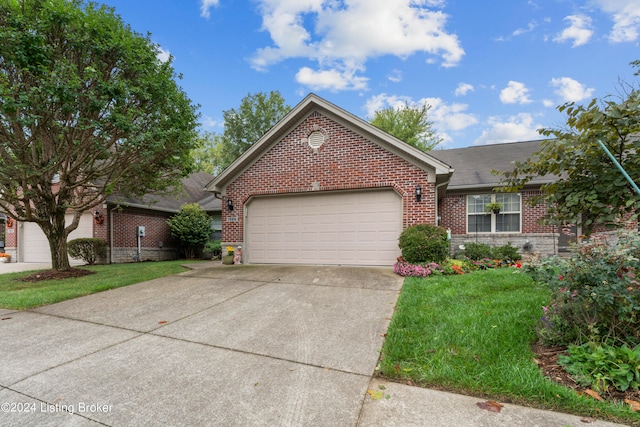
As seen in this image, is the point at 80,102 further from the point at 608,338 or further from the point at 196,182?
the point at 196,182

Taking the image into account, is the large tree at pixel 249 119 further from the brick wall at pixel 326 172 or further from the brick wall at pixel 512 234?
the brick wall at pixel 512 234

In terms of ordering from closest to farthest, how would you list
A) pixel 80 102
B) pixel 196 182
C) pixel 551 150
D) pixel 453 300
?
pixel 551 150 → pixel 453 300 → pixel 80 102 → pixel 196 182

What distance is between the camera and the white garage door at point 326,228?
28.1ft

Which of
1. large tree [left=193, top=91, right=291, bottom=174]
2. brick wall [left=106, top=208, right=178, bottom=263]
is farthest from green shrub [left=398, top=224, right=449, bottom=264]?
large tree [left=193, top=91, right=291, bottom=174]

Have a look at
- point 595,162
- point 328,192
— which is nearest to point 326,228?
point 328,192

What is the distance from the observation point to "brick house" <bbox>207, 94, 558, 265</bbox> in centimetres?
833

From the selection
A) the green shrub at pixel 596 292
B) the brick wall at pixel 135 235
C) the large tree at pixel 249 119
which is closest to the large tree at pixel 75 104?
the brick wall at pixel 135 235

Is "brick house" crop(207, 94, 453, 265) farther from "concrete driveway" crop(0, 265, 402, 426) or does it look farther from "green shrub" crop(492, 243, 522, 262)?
"green shrub" crop(492, 243, 522, 262)

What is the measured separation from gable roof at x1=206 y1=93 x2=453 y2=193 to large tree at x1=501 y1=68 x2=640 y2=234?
4.16m

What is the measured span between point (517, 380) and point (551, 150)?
265 centimetres

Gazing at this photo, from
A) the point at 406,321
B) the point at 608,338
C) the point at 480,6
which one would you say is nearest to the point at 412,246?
the point at 406,321

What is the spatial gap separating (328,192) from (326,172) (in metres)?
0.59

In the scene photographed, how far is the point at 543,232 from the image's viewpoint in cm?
1098

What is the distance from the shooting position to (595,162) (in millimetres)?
3434
